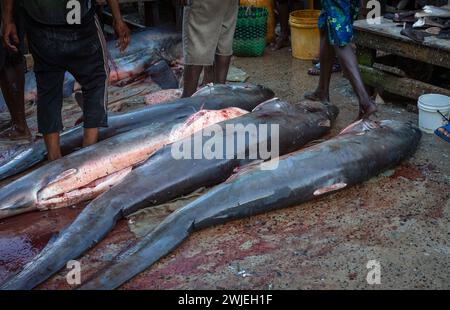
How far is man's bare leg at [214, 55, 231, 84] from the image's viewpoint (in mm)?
5531

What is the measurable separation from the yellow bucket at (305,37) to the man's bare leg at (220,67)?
170 centimetres

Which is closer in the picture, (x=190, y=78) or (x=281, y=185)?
(x=281, y=185)

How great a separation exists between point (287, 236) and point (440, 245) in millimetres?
912

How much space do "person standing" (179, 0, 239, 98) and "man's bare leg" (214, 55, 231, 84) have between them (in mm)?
19

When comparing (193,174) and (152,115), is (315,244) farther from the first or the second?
(152,115)

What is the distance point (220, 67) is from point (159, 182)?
7.33 feet

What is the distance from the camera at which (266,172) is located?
3561 mm

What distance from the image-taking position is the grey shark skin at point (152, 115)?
166 inches

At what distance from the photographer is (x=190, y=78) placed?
5.34m

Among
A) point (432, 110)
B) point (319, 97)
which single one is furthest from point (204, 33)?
point (432, 110)

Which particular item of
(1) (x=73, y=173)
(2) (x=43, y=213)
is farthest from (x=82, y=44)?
(2) (x=43, y=213)

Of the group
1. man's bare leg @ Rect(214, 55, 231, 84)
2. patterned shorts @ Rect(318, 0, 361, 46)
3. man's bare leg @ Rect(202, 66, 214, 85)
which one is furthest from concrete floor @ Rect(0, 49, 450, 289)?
man's bare leg @ Rect(202, 66, 214, 85)

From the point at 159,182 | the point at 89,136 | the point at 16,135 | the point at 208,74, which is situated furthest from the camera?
the point at 208,74
